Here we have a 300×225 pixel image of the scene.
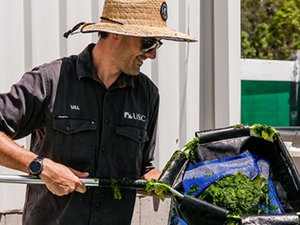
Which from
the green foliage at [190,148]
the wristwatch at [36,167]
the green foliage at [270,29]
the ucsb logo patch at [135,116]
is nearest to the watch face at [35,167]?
→ the wristwatch at [36,167]

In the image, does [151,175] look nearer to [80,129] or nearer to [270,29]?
[80,129]

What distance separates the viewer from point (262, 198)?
3721mm

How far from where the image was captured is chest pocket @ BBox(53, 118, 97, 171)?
151 inches

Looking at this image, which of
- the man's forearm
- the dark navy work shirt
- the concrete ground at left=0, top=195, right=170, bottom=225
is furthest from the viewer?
the concrete ground at left=0, top=195, right=170, bottom=225

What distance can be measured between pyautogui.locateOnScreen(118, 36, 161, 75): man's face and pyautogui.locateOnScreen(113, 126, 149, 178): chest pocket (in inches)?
12.8

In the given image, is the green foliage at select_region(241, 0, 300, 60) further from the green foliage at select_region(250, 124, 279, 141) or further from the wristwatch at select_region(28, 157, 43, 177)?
the wristwatch at select_region(28, 157, 43, 177)

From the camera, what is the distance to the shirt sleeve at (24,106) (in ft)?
12.1

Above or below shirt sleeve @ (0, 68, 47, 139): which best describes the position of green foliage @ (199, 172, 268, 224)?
below

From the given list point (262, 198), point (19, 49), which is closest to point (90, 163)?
point (262, 198)

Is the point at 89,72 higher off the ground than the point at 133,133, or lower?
higher

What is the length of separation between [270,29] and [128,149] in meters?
14.6

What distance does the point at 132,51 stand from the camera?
151 inches

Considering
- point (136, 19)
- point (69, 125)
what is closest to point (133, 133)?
point (69, 125)

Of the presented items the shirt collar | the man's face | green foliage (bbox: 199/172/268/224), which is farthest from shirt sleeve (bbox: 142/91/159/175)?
green foliage (bbox: 199/172/268/224)
